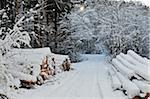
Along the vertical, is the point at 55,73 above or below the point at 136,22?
below

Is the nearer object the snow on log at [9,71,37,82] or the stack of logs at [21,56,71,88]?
the snow on log at [9,71,37,82]

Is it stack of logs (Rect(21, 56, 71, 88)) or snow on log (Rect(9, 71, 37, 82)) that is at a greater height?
snow on log (Rect(9, 71, 37, 82))

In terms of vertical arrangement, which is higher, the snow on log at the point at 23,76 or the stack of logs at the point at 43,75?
the snow on log at the point at 23,76

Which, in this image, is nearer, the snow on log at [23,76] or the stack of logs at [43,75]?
the snow on log at [23,76]

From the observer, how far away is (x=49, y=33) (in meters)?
26.9

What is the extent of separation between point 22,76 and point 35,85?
115 cm

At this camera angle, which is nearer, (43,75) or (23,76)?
(23,76)

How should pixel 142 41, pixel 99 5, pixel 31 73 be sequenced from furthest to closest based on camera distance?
pixel 99 5 → pixel 142 41 → pixel 31 73

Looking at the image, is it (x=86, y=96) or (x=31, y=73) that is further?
(x=31, y=73)

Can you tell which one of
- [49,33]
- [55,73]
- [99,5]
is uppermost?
[99,5]

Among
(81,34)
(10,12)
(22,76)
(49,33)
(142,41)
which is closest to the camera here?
(22,76)

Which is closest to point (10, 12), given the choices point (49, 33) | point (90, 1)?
point (49, 33)

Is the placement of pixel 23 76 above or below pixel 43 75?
above

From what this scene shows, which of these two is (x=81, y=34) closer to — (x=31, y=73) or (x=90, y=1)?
(x=90, y=1)
